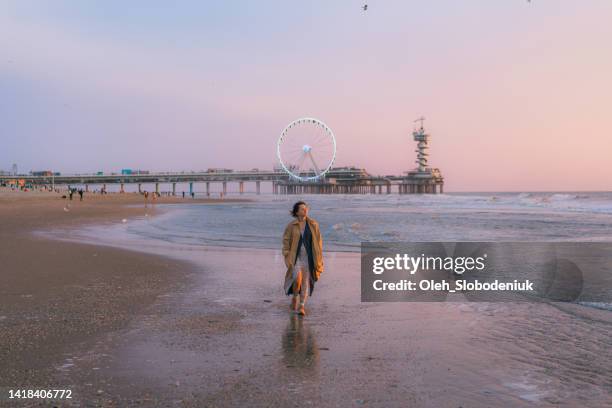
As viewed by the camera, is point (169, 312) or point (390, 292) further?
point (390, 292)

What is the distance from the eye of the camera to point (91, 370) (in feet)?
14.4

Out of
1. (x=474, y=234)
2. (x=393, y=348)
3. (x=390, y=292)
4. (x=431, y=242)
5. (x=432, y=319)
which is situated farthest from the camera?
(x=474, y=234)

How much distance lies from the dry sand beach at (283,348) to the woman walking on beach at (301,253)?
37cm

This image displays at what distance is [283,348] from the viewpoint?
16.7ft

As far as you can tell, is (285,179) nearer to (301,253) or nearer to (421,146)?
(421,146)

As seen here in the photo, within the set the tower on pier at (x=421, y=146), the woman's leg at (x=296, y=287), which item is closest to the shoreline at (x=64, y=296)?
the woman's leg at (x=296, y=287)

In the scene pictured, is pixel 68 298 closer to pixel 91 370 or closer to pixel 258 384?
pixel 91 370

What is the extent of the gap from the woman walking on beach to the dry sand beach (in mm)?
366

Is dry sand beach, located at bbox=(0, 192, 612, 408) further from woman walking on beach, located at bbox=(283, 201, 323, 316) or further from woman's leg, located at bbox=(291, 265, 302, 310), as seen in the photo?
woman walking on beach, located at bbox=(283, 201, 323, 316)

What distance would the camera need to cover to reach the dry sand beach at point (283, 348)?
3930 millimetres

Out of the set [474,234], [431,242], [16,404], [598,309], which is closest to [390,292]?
[598,309]

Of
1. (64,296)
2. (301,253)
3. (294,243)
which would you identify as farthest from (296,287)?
(64,296)

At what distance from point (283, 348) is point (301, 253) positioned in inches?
71.0

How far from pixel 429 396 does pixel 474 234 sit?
15.6 metres
